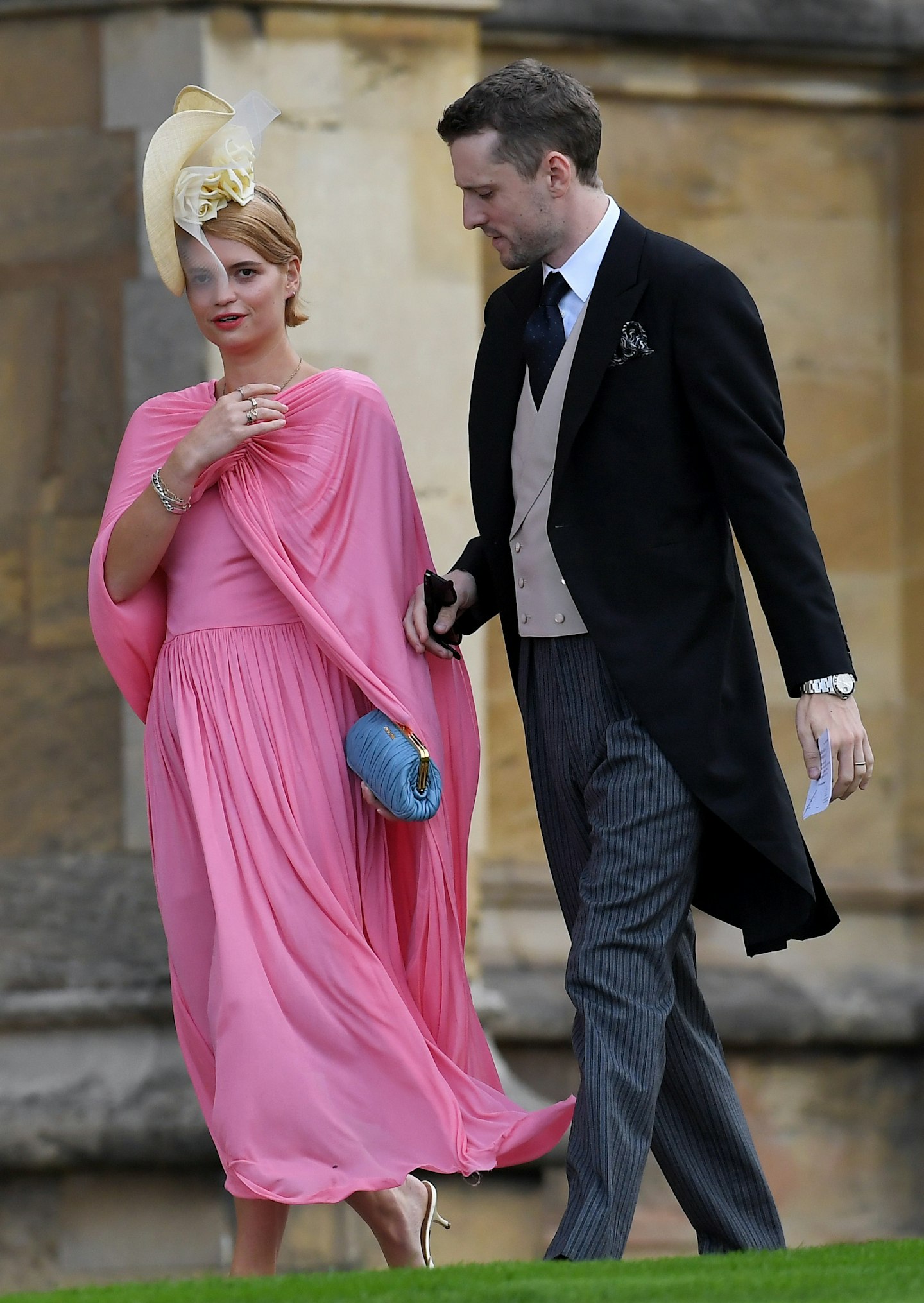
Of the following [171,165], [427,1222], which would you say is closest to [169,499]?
[171,165]

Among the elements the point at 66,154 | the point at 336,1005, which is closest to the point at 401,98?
the point at 66,154

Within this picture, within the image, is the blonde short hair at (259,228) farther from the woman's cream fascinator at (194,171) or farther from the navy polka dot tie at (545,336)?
the navy polka dot tie at (545,336)

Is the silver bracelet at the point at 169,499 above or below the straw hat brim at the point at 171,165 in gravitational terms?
below

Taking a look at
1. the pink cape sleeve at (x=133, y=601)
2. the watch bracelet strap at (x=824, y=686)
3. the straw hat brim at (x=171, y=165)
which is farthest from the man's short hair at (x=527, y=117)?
the watch bracelet strap at (x=824, y=686)

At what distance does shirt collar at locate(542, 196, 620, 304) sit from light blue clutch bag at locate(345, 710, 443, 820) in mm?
780

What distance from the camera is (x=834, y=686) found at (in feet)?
10.8

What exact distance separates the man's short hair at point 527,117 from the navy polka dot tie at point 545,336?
0.63 feet

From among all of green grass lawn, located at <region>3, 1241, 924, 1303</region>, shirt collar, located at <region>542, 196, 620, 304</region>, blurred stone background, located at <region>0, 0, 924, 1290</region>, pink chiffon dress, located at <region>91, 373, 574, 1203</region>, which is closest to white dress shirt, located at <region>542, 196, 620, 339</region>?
shirt collar, located at <region>542, 196, 620, 304</region>

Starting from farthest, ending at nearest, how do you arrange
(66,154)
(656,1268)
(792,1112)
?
(792,1112) → (66,154) → (656,1268)

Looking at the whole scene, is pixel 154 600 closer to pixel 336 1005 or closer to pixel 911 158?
pixel 336 1005

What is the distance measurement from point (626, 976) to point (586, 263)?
1148 millimetres

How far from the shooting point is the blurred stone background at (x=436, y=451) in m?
5.09

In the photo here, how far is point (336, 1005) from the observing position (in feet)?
11.8

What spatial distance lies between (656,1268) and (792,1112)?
280cm
